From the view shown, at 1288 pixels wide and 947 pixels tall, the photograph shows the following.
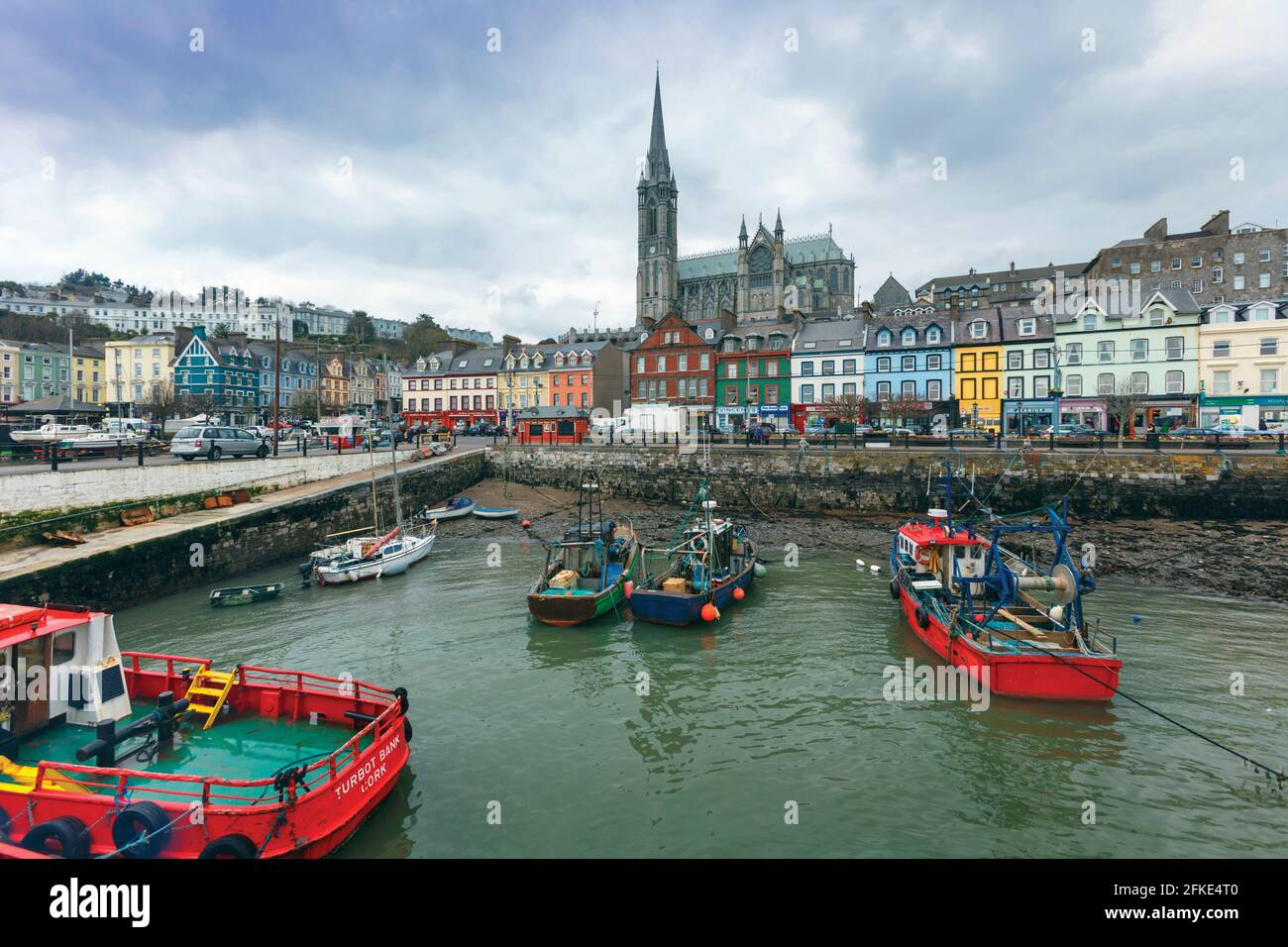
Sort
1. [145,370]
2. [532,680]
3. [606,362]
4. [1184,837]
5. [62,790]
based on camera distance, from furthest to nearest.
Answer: [145,370] < [606,362] < [532,680] < [1184,837] < [62,790]

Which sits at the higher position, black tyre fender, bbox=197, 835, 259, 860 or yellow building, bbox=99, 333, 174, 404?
yellow building, bbox=99, 333, 174, 404

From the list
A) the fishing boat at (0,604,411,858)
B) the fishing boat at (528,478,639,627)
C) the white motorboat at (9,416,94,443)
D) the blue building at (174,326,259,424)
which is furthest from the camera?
the blue building at (174,326,259,424)

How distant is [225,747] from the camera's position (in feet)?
31.8

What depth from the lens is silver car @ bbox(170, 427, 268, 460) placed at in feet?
94.9

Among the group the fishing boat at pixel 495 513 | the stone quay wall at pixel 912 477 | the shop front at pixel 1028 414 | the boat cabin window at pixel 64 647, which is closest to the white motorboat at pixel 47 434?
the fishing boat at pixel 495 513

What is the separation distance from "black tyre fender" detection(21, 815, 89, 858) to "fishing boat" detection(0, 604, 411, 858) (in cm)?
2

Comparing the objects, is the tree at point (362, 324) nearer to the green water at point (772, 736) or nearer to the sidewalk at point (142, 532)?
the sidewalk at point (142, 532)

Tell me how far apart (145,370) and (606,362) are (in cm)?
5557

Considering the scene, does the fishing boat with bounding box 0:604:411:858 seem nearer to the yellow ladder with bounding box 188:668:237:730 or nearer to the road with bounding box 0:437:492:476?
the yellow ladder with bounding box 188:668:237:730

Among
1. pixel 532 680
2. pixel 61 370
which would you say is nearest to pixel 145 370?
pixel 61 370

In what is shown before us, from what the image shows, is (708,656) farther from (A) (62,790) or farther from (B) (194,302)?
(B) (194,302)

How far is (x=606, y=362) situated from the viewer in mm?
69562

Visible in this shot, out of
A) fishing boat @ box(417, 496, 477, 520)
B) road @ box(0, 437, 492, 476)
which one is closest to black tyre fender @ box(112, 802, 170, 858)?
road @ box(0, 437, 492, 476)

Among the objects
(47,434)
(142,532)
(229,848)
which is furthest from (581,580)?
(47,434)
